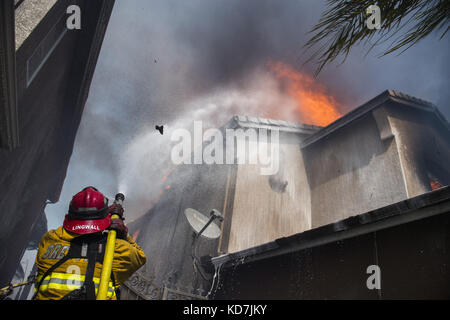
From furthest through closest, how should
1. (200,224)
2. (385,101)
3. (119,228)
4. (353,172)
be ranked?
(353,172), (385,101), (200,224), (119,228)

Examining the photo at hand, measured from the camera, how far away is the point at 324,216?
1098cm

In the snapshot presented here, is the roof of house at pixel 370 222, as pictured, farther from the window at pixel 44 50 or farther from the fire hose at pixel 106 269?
the window at pixel 44 50

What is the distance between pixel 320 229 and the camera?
5035mm

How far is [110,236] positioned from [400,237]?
4115 millimetres

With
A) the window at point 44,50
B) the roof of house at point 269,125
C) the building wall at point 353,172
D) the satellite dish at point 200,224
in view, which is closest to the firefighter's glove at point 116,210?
the window at point 44,50

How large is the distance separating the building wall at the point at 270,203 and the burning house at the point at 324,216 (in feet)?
0.15

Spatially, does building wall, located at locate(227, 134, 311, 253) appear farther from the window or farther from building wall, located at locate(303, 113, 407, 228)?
the window

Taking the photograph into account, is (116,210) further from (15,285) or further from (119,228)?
(15,285)

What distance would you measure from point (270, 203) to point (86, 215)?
9443 mm

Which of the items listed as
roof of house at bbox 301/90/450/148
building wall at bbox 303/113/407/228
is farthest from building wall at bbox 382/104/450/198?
building wall at bbox 303/113/407/228

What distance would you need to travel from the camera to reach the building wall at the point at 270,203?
33.4ft

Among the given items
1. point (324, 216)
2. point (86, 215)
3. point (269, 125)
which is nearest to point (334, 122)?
point (269, 125)
